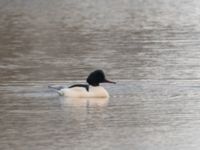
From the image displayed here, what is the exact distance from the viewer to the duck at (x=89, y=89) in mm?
16516

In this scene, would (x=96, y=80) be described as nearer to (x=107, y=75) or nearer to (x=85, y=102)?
(x=85, y=102)

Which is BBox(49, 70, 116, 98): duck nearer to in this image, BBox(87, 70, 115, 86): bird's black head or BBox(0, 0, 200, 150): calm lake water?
BBox(87, 70, 115, 86): bird's black head

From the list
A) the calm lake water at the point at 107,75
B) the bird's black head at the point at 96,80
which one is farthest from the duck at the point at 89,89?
the calm lake water at the point at 107,75

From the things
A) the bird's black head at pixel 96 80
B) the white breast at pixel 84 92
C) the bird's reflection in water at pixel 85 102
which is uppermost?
the bird's black head at pixel 96 80

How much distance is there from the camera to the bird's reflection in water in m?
16.0

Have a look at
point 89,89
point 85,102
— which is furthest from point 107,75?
point 85,102

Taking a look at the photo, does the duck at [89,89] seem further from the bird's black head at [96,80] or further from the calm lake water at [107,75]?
the calm lake water at [107,75]

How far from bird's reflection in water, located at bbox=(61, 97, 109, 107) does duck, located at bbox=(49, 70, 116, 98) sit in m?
0.06

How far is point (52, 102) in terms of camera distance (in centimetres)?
1612

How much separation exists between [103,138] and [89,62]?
7.44 m

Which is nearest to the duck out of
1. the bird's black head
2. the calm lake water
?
the bird's black head

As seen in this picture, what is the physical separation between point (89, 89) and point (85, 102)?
52 cm

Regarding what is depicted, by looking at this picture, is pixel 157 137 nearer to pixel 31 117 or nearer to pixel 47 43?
pixel 31 117

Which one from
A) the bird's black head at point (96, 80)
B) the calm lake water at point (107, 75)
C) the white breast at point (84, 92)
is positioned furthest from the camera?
the bird's black head at point (96, 80)
